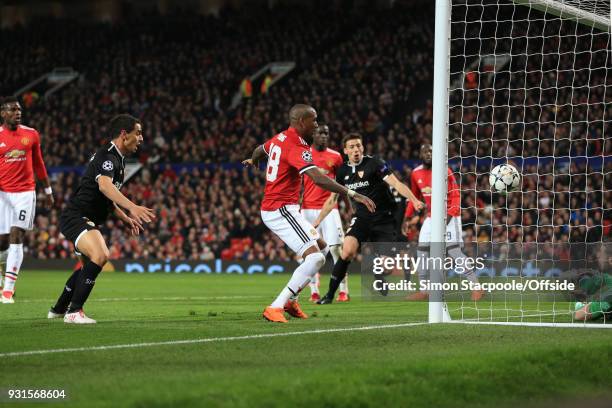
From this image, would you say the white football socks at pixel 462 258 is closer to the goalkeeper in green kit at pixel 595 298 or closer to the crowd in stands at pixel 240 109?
the goalkeeper in green kit at pixel 595 298

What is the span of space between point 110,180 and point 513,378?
4.51 metres

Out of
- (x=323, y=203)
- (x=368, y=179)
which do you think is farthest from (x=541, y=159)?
(x=368, y=179)

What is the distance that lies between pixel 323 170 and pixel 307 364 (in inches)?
313

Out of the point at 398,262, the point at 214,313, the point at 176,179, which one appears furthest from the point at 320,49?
the point at 214,313

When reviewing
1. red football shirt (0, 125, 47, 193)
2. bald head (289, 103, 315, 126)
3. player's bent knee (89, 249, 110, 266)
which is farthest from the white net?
red football shirt (0, 125, 47, 193)

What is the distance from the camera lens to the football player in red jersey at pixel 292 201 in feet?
30.3

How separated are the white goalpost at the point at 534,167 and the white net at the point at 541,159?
0.04 m

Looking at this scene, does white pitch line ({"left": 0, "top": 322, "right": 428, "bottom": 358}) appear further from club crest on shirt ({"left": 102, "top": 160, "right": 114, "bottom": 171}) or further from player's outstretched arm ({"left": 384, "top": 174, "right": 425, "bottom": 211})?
player's outstretched arm ({"left": 384, "top": 174, "right": 425, "bottom": 211})

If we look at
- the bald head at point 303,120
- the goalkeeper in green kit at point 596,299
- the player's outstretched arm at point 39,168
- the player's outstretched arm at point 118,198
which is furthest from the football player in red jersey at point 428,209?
the player's outstretched arm at point 118,198

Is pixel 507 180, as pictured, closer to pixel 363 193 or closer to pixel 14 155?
pixel 363 193

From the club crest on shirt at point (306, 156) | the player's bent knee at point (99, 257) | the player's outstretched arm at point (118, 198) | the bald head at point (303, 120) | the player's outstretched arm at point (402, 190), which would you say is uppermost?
the bald head at point (303, 120)

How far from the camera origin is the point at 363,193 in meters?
13.3

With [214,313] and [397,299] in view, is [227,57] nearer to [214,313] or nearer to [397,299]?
[397,299]

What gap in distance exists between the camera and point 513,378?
5.56m
